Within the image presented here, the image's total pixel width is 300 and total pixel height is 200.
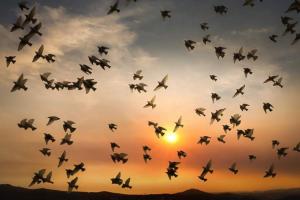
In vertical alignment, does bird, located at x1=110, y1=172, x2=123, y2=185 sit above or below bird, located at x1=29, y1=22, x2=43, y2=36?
below

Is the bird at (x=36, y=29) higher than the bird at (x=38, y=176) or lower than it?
higher

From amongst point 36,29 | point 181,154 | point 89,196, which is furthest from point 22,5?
point 89,196

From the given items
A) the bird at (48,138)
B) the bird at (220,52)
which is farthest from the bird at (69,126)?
the bird at (220,52)

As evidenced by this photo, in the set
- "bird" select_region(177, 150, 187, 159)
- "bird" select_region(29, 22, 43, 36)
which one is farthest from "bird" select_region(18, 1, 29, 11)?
"bird" select_region(177, 150, 187, 159)

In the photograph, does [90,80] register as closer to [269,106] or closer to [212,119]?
[212,119]

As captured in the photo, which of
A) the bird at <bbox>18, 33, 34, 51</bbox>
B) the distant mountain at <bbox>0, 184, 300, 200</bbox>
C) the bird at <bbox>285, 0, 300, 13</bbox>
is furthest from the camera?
the distant mountain at <bbox>0, 184, 300, 200</bbox>

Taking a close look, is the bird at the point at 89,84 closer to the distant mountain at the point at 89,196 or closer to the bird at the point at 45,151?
the bird at the point at 45,151

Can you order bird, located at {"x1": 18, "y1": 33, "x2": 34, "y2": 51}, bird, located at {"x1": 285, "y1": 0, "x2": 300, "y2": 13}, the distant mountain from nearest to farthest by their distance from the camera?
bird, located at {"x1": 285, "y1": 0, "x2": 300, "y2": 13} < bird, located at {"x1": 18, "y1": 33, "x2": 34, "y2": 51} < the distant mountain

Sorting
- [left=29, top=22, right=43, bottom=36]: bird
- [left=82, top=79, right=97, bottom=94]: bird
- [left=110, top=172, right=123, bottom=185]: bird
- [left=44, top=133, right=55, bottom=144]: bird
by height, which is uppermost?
[left=29, top=22, right=43, bottom=36]: bird

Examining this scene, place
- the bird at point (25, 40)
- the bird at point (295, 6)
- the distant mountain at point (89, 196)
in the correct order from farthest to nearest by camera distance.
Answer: the distant mountain at point (89, 196) < the bird at point (25, 40) < the bird at point (295, 6)

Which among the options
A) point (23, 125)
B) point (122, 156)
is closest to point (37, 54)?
point (23, 125)

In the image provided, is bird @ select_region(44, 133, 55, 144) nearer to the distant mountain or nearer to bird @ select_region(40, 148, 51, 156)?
bird @ select_region(40, 148, 51, 156)
